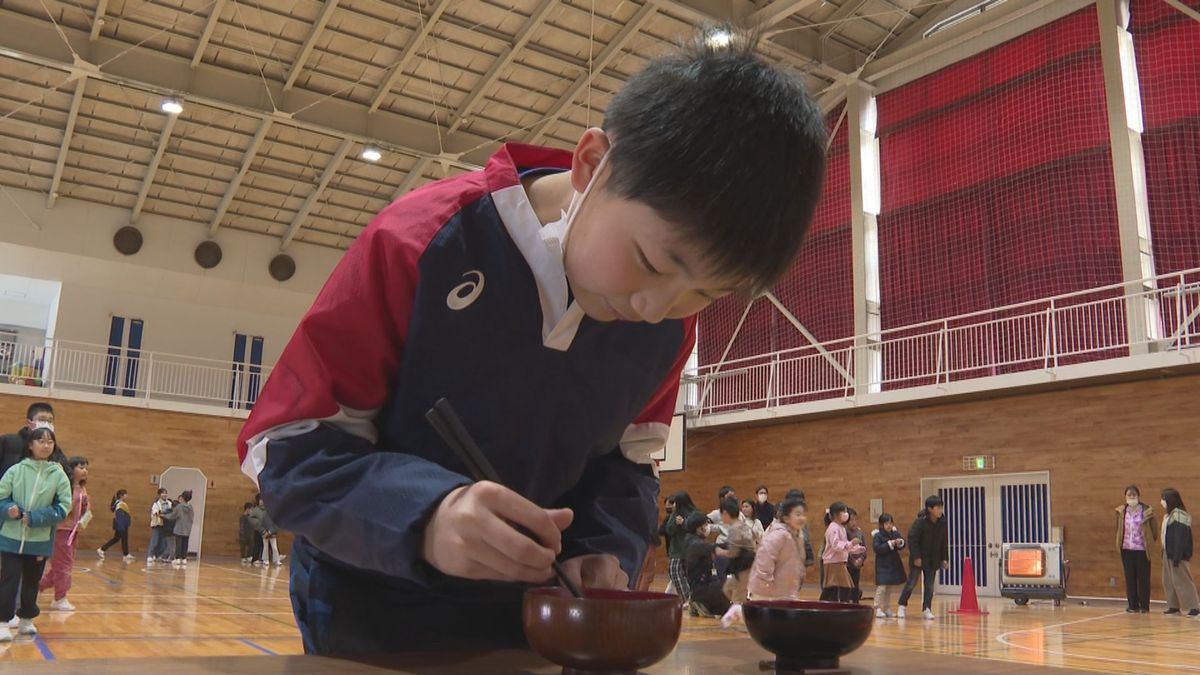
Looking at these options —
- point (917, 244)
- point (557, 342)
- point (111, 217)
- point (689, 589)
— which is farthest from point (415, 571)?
point (111, 217)

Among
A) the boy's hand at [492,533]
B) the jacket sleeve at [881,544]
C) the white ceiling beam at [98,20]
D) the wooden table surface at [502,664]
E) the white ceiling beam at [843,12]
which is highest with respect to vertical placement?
the white ceiling beam at [843,12]

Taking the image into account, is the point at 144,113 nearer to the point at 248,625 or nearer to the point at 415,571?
the point at 248,625

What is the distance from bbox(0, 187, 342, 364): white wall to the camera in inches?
749

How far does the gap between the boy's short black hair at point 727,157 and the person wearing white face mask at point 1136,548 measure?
11473mm

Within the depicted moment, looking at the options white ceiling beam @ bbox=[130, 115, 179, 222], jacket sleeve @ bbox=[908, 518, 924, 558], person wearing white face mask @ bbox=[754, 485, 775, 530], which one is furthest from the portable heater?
white ceiling beam @ bbox=[130, 115, 179, 222]

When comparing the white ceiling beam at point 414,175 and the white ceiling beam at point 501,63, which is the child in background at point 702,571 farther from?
the white ceiling beam at point 414,175

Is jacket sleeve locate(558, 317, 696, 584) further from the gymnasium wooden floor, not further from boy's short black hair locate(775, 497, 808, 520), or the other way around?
boy's short black hair locate(775, 497, 808, 520)

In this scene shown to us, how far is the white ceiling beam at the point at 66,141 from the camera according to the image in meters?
15.4

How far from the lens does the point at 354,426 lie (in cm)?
103

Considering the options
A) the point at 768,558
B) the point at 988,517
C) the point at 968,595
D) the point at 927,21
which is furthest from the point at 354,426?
the point at 927,21

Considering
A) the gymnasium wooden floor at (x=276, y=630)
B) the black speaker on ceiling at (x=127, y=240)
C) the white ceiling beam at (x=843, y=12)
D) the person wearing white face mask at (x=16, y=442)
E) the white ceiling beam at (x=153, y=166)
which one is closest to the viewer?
the gymnasium wooden floor at (x=276, y=630)

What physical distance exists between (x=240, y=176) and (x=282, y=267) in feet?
11.4

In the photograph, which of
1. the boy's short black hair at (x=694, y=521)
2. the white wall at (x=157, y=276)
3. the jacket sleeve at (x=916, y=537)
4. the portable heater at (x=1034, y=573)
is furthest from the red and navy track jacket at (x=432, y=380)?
the white wall at (x=157, y=276)

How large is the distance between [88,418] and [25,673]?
18.6 meters
